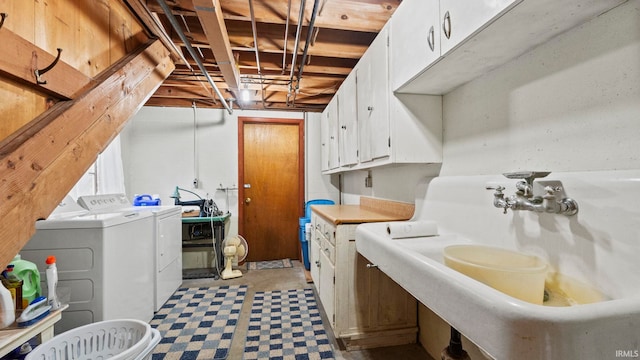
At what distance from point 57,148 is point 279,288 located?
2.25 metres

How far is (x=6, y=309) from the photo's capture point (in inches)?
43.6

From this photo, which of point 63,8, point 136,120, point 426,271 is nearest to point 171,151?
point 136,120

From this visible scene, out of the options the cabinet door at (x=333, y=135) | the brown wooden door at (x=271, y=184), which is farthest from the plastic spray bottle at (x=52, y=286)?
the brown wooden door at (x=271, y=184)

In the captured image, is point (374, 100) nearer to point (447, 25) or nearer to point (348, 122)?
point (348, 122)

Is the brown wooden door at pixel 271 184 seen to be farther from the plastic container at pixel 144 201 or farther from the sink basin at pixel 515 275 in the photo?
the sink basin at pixel 515 275

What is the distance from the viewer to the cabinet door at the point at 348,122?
2.26 meters

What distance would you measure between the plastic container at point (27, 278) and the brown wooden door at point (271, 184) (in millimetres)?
2426

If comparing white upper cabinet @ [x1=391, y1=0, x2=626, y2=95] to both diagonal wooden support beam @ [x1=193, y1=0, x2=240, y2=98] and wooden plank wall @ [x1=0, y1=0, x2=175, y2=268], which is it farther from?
wooden plank wall @ [x1=0, y1=0, x2=175, y2=268]

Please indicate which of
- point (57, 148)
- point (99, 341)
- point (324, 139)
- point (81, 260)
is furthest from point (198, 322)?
point (324, 139)

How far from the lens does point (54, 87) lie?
1.21 metres

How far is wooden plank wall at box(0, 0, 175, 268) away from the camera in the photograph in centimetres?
100

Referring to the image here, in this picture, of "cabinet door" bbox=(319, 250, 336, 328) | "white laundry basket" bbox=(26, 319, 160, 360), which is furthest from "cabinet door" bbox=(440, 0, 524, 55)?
"white laundry basket" bbox=(26, 319, 160, 360)

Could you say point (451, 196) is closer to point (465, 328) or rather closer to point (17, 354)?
point (465, 328)

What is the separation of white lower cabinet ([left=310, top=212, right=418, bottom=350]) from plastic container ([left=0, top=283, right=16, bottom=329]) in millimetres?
1557
